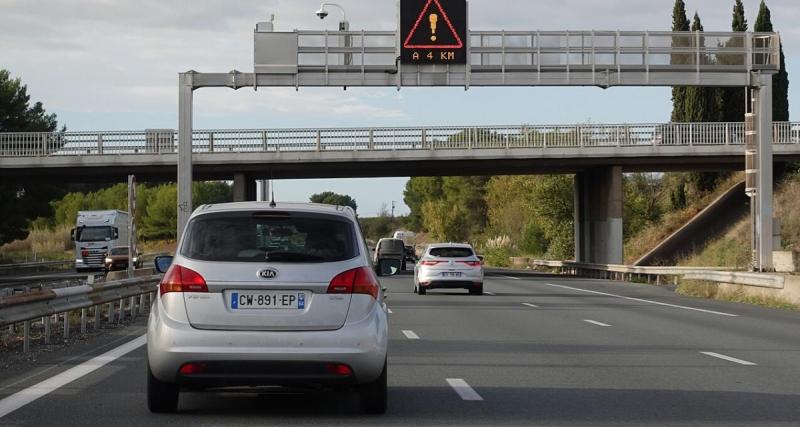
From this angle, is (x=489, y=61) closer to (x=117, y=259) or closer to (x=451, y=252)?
(x=451, y=252)

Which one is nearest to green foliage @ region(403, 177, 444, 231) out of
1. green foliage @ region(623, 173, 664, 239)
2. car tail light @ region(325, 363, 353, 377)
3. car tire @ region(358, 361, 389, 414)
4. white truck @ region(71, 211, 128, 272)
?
green foliage @ region(623, 173, 664, 239)

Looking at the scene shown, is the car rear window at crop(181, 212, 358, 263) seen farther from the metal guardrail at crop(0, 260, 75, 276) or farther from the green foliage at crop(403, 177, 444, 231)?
the green foliage at crop(403, 177, 444, 231)

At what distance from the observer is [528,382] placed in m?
12.1

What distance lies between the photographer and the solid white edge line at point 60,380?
33.8 feet

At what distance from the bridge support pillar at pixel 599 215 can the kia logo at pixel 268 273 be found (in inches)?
1931

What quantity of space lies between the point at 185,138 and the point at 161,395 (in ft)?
90.4

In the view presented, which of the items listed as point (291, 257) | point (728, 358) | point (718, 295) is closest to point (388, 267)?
point (291, 257)

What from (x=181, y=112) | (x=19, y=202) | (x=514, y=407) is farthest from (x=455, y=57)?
(x=19, y=202)

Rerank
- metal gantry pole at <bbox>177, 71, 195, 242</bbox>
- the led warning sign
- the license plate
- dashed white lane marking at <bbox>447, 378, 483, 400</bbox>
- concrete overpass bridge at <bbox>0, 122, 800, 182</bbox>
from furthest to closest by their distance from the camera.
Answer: concrete overpass bridge at <bbox>0, 122, 800, 182</bbox>, metal gantry pole at <bbox>177, 71, 195, 242</bbox>, the led warning sign, dashed white lane marking at <bbox>447, 378, 483, 400</bbox>, the license plate

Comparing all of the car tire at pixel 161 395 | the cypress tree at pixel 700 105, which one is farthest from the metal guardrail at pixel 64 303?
the cypress tree at pixel 700 105

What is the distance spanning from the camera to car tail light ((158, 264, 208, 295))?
9234 millimetres

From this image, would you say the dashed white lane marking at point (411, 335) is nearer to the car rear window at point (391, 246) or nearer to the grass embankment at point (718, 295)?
the grass embankment at point (718, 295)

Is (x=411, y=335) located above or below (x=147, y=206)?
below

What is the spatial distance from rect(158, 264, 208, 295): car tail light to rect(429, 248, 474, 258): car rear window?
25081 mm
